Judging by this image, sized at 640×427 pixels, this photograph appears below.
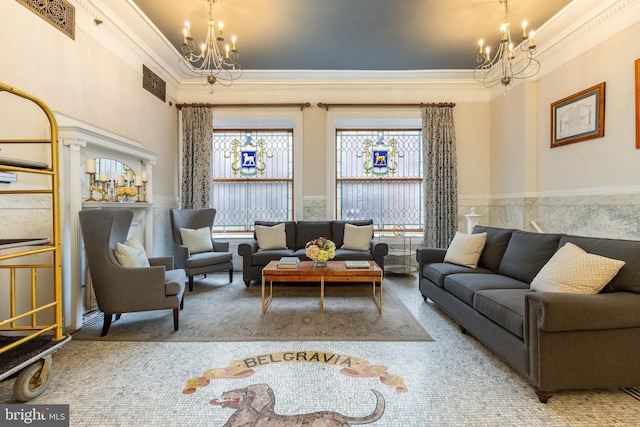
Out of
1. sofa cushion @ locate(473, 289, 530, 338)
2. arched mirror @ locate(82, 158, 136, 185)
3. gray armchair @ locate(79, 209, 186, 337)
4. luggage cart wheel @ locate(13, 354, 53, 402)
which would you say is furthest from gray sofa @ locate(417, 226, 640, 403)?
arched mirror @ locate(82, 158, 136, 185)

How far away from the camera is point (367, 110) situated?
5.45 meters

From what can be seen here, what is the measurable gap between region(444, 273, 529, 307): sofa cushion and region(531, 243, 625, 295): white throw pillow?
335 millimetres

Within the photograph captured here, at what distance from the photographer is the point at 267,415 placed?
1715 mm

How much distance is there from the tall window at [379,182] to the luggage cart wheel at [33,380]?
182 inches

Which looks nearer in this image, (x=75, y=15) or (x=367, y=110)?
(x=75, y=15)

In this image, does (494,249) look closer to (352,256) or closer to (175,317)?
(352,256)

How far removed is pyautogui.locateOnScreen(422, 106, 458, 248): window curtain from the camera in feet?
17.4

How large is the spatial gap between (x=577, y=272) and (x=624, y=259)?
1.07ft

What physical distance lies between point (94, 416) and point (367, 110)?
17.3ft

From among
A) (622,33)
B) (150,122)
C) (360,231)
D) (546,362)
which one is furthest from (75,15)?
(622,33)

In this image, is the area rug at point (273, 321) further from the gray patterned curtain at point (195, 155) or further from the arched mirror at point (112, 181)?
the gray patterned curtain at point (195, 155)

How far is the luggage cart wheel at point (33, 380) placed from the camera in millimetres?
1802

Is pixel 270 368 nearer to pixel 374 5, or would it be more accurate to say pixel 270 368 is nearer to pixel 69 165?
pixel 69 165

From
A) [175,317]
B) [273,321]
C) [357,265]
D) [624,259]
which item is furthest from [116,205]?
[624,259]
